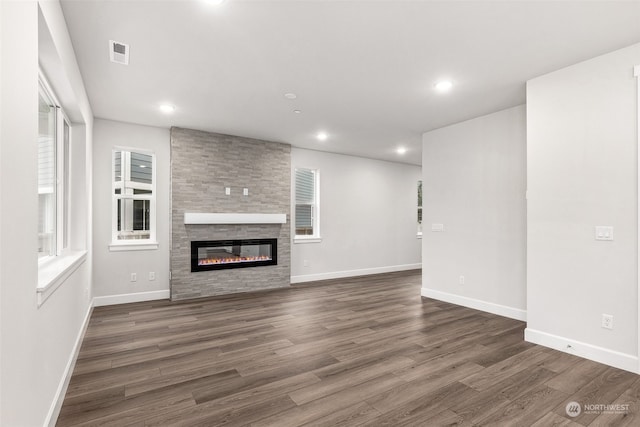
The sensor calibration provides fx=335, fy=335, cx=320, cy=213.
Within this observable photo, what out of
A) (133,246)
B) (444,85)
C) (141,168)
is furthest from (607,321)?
(141,168)

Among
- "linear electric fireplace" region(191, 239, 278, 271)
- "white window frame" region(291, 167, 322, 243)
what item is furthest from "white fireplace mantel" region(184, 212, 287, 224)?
"white window frame" region(291, 167, 322, 243)

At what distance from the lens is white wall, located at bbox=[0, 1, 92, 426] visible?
122 cm

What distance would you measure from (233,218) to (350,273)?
297cm

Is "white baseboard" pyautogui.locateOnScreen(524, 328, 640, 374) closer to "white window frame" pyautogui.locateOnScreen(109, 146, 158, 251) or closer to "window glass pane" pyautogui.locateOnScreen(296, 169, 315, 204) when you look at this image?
"window glass pane" pyautogui.locateOnScreen(296, 169, 315, 204)

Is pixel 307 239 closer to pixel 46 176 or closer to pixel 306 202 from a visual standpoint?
pixel 306 202

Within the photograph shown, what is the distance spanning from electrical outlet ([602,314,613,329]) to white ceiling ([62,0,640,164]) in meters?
2.26

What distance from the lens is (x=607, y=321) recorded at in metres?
2.88

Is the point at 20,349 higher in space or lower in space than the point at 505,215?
lower

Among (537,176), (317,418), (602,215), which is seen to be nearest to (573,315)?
(602,215)

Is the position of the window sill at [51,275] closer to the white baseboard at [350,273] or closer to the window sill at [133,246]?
the window sill at [133,246]

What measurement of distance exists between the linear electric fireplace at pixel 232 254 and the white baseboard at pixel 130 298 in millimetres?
603

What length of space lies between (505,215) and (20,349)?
15.3 ft

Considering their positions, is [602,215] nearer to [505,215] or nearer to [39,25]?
[505,215]

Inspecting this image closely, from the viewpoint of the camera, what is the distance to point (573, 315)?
3094mm
